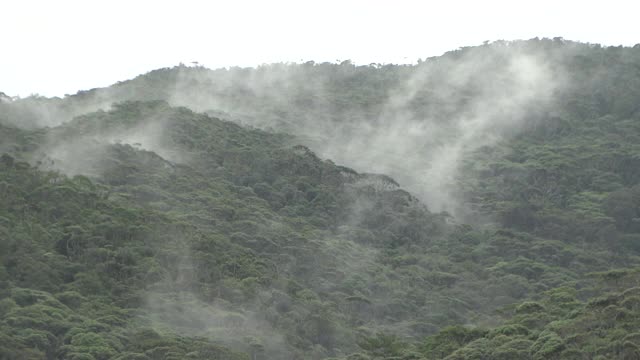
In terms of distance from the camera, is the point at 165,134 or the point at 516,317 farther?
the point at 165,134

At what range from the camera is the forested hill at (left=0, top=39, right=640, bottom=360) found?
129 feet

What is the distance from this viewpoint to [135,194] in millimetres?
55719

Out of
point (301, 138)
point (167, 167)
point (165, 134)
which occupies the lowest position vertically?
point (167, 167)

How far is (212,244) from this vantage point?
4959 centimetres

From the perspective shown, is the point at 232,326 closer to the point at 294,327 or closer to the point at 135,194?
the point at 294,327

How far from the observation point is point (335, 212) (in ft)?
202

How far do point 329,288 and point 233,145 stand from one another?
65.3 ft

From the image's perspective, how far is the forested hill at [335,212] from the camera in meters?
39.3

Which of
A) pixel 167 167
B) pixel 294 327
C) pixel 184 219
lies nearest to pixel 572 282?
pixel 294 327

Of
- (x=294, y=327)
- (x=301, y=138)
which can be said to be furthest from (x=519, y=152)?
(x=294, y=327)

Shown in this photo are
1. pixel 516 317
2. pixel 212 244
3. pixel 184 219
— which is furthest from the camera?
pixel 184 219

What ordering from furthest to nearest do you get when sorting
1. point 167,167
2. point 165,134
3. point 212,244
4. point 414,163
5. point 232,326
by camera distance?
point 414,163
point 165,134
point 167,167
point 212,244
point 232,326

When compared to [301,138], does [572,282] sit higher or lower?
lower

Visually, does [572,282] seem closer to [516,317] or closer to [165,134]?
[516,317]
